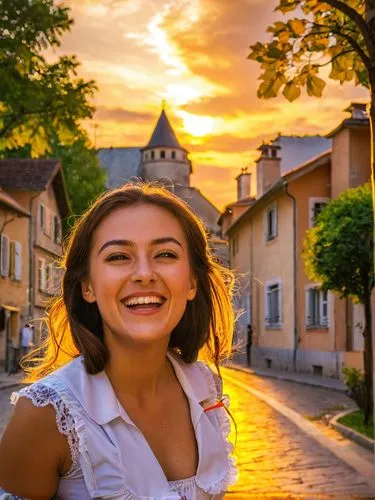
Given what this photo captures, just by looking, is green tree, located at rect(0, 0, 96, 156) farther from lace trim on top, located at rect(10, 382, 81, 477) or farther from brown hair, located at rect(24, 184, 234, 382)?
lace trim on top, located at rect(10, 382, 81, 477)

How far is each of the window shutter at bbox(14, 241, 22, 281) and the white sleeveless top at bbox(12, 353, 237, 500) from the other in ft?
106

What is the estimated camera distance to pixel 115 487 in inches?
77.3

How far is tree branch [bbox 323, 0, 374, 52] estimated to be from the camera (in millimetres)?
6148

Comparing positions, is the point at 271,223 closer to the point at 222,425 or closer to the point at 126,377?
the point at 222,425

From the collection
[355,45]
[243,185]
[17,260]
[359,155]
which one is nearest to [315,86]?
[355,45]

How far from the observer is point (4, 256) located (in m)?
32.2

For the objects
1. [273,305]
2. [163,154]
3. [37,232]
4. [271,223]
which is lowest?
[273,305]

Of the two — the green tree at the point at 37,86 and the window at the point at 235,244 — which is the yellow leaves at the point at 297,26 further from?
the window at the point at 235,244

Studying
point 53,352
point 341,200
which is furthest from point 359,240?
point 53,352

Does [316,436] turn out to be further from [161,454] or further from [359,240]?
[161,454]

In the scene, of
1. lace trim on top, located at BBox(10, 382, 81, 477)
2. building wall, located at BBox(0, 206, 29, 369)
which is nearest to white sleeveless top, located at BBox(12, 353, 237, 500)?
lace trim on top, located at BBox(10, 382, 81, 477)

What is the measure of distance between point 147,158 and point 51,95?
296 feet

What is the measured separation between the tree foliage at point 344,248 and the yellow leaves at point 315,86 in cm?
801

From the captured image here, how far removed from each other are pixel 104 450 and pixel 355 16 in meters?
4.96
